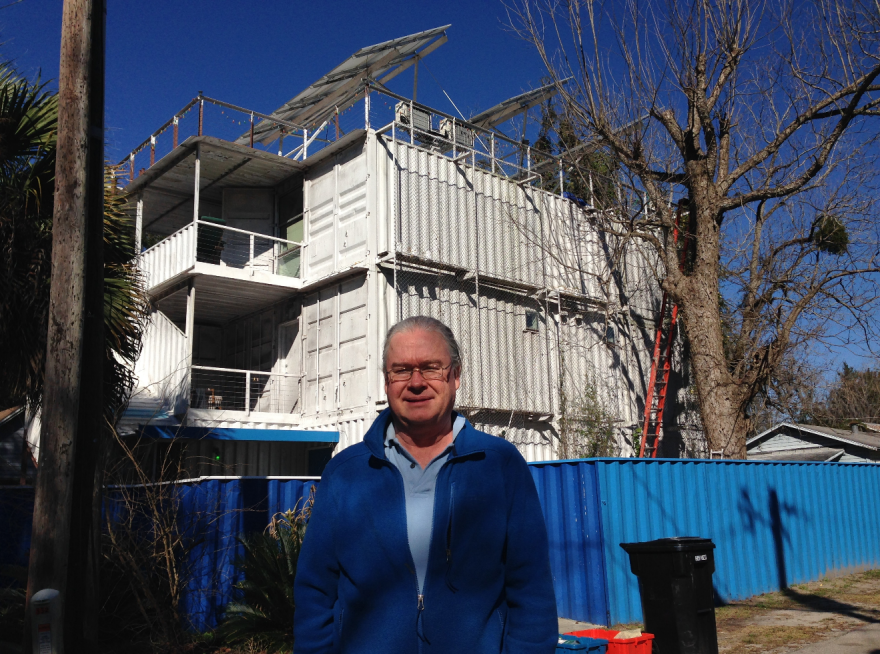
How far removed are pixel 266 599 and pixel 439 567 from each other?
19.9 feet

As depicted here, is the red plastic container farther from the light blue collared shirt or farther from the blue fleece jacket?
the light blue collared shirt

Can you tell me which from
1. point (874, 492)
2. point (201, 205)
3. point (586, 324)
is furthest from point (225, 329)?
point (874, 492)

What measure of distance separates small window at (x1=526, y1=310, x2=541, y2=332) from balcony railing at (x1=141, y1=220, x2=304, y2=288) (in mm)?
5654

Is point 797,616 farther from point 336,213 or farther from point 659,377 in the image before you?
point 659,377

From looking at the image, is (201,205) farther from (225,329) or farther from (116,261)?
(116,261)

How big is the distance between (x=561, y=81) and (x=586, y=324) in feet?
21.1

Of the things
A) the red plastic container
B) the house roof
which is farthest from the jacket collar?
the house roof

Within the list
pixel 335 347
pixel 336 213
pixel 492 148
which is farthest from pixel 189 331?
pixel 492 148

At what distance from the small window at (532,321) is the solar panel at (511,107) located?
491 cm

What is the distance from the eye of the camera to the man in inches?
99.7

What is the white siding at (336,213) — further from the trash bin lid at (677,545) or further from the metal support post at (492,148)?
the trash bin lid at (677,545)

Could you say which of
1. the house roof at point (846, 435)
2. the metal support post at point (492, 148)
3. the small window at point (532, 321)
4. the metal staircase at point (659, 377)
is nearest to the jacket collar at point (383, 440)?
the small window at point (532, 321)

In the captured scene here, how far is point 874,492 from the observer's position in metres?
15.1

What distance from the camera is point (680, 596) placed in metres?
6.91
